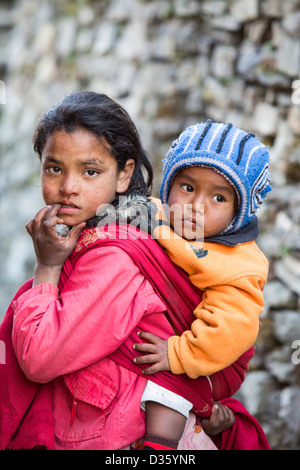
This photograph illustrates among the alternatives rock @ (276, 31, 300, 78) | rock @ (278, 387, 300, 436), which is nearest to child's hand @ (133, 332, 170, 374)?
rock @ (278, 387, 300, 436)

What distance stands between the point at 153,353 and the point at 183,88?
4.02 meters

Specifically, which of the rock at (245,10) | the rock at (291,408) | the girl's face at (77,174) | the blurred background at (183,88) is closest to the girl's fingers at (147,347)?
the girl's face at (77,174)

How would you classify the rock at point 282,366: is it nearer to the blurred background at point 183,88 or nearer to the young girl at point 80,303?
the blurred background at point 183,88

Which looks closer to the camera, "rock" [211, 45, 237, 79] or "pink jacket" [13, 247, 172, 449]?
"pink jacket" [13, 247, 172, 449]

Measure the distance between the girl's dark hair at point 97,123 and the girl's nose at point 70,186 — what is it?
150mm

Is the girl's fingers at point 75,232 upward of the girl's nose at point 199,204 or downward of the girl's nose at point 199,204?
downward

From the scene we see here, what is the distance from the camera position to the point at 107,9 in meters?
6.75

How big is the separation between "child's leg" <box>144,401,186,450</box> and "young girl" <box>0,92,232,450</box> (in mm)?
38

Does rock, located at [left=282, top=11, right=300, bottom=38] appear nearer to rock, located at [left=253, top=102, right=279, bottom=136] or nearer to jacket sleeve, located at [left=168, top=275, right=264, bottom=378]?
rock, located at [left=253, top=102, right=279, bottom=136]

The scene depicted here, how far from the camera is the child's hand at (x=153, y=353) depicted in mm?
1612

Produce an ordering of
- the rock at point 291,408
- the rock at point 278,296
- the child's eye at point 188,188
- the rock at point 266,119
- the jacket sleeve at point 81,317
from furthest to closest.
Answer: the rock at point 266,119 → the rock at point 278,296 → the rock at point 291,408 → the child's eye at point 188,188 → the jacket sleeve at point 81,317

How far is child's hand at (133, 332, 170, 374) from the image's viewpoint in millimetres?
1612

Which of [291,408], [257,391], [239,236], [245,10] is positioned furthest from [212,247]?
[245,10]
